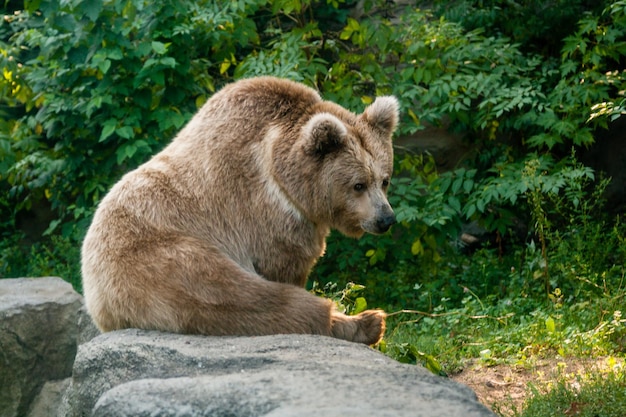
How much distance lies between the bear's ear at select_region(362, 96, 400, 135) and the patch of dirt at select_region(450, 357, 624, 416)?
1656 millimetres

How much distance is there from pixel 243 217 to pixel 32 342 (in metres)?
2.61

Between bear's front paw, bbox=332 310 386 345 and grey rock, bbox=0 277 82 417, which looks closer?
bear's front paw, bbox=332 310 386 345

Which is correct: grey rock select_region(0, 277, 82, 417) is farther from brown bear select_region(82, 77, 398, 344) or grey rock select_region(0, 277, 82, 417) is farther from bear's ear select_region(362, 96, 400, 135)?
bear's ear select_region(362, 96, 400, 135)

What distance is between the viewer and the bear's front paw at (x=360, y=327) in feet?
14.4

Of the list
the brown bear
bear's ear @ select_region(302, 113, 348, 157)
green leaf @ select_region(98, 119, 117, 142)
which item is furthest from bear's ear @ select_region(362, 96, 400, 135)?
green leaf @ select_region(98, 119, 117, 142)

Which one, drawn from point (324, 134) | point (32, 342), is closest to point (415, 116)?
point (324, 134)

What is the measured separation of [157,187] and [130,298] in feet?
2.08

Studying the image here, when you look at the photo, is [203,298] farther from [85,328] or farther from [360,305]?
[85,328]

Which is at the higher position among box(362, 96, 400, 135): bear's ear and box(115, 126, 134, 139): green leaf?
box(362, 96, 400, 135): bear's ear

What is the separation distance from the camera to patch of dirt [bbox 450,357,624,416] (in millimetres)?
4812

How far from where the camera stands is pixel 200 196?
15.0ft

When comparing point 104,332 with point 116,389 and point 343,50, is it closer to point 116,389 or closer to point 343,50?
point 116,389

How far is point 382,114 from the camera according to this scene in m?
4.90

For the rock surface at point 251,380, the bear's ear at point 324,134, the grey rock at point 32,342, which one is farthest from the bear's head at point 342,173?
the grey rock at point 32,342
